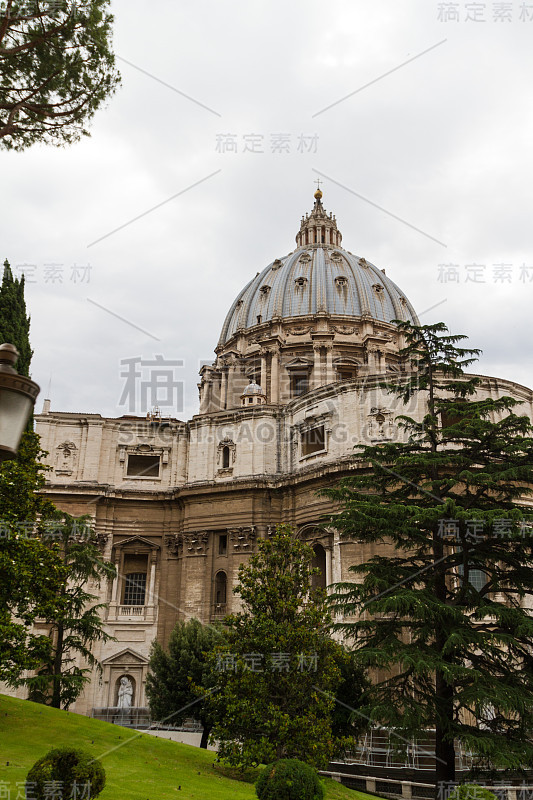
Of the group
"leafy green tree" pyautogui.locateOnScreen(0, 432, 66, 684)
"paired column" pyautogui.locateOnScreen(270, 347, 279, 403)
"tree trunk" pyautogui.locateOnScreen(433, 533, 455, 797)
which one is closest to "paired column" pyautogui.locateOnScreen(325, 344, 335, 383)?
"paired column" pyautogui.locateOnScreen(270, 347, 279, 403)

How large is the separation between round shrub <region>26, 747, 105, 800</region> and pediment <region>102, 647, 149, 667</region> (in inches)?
1046

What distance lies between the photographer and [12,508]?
61.4 ft

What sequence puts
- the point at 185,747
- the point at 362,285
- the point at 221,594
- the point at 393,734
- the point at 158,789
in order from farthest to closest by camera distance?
the point at 362,285
the point at 221,594
the point at 185,747
the point at 393,734
the point at 158,789

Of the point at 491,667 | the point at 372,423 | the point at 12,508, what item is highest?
the point at 372,423

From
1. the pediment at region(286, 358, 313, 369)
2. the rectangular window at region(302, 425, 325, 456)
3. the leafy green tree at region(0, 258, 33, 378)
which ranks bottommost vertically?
the leafy green tree at region(0, 258, 33, 378)

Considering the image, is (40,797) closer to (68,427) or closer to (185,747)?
(185,747)

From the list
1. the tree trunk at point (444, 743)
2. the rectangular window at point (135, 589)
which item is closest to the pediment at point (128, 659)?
the rectangular window at point (135, 589)

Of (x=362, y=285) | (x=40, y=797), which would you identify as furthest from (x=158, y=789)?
(x=362, y=285)

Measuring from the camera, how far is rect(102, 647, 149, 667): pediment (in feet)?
125

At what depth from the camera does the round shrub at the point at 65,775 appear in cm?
1198

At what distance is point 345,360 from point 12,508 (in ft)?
123

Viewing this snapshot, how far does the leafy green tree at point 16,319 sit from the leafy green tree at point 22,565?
3.26 m

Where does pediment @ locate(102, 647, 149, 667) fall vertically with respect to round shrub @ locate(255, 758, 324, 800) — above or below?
above

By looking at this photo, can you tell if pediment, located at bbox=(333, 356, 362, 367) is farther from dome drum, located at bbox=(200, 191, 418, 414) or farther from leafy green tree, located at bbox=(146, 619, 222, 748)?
leafy green tree, located at bbox=(146, 619, 222, 748)
